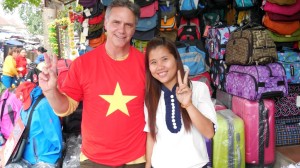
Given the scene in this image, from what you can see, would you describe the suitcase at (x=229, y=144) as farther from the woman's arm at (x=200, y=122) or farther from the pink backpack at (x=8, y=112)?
the pink backpack at (x=8, y=112)

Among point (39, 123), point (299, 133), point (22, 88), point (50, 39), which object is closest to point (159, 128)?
A: point (39, 123)

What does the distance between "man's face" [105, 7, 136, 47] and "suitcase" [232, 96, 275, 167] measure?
6.53 feet

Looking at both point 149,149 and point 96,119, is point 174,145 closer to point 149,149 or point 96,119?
point 149,149

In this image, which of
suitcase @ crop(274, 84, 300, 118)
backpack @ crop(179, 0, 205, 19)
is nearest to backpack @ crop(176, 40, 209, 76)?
backpack @ crop(179, 0, 205, 19)

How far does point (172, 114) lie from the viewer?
1525 millimetres

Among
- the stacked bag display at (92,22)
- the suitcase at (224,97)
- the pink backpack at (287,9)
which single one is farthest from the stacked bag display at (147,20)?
the pink backpack at (287,9)

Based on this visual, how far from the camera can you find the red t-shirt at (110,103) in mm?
1598

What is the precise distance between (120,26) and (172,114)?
0.57 meters

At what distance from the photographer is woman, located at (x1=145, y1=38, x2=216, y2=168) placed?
1.49 m

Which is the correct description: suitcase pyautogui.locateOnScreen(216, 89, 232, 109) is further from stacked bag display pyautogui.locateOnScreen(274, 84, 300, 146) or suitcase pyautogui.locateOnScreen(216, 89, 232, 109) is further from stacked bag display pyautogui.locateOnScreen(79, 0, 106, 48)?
stacked bag display pyautogui.locateOnScreen(79, 0, 106, 48)

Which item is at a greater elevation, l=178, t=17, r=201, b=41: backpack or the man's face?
l=178, t=17, r=201, b=41: backpack

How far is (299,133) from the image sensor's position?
3.55 meters

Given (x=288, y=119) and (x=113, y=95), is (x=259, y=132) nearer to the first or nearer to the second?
(x=288, y=119)

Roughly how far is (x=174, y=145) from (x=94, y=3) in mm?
3267
